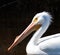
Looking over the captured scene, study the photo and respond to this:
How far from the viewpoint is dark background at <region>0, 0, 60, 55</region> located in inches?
406

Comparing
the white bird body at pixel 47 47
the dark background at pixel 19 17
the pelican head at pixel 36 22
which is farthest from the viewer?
the dark background at pixel 19 17

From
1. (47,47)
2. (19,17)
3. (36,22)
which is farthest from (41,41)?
(19,17)

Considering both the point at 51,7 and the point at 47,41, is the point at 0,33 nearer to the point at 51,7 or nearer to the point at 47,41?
the point at 51,7

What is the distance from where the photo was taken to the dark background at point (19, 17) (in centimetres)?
1030

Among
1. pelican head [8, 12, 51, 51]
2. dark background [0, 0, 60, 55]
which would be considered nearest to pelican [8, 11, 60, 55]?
pelican head [8, 12, 51, 51]

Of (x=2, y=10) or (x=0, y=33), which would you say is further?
(x=2, y=10)

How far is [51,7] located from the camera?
544 inches

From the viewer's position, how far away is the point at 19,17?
15047 mm

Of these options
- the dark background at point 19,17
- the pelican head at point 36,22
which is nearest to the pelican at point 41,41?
the pelican head at point 36,22

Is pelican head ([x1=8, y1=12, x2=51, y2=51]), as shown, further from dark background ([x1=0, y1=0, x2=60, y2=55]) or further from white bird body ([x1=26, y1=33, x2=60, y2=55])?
dark background ([x1=0, y1=0, x2=60, y2=55])

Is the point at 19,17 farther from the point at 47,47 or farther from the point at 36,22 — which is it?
the point at 47,47

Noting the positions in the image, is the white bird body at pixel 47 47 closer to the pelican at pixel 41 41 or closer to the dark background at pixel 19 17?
the pelican at pixel 41 41

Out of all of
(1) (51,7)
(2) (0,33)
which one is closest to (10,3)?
(1) (51,7)

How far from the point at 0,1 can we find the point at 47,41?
9.86 meters
